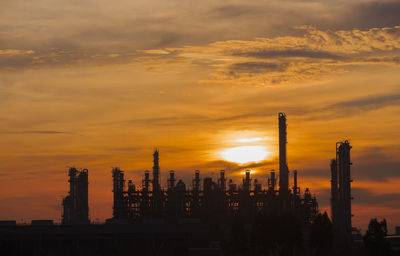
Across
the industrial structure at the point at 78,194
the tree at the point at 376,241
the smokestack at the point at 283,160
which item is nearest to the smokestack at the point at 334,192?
the smokestack at the point at 283,160

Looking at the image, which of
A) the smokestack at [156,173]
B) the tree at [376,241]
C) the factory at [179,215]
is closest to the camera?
the tree at [376,241]

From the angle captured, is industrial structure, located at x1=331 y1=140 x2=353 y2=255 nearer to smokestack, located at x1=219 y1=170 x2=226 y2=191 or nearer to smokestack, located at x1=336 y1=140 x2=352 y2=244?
smokestack, located at x1=336 y1=140 x2=352 y2=244

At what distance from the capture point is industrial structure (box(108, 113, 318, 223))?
132 metres

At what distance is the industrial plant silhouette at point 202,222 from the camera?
89750 mm

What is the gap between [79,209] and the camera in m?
143

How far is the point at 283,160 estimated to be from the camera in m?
126

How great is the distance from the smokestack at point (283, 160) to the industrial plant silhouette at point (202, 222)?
0.18 m

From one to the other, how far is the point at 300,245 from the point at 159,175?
56.1 meters

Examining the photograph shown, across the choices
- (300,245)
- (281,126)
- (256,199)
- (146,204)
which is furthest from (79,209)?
(300,245)

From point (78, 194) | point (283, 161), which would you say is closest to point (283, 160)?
point (283, 161)

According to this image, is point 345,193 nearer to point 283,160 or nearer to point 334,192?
point 334,192

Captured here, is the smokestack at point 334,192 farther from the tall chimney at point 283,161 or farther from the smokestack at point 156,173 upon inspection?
the smokestack at point 156,173

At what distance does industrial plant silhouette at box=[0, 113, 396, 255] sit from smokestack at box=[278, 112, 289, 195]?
182mm

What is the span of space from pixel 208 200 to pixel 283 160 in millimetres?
17323
